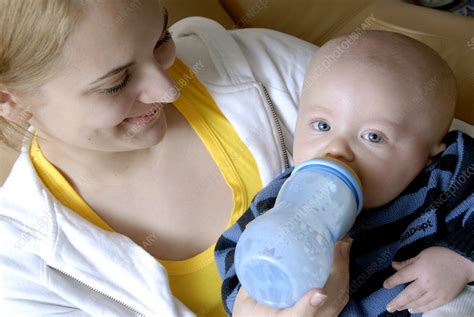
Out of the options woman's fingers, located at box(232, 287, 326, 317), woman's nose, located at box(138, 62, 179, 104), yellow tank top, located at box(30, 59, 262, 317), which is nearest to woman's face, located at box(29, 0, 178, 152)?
woman's nose, located at box(138, 62, 179, 104)

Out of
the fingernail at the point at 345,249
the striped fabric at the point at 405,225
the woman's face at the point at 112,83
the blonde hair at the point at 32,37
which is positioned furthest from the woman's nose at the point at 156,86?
the fingernail at the point at 345,249

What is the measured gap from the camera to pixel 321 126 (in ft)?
3.55

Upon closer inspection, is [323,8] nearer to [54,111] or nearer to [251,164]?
[251,164]

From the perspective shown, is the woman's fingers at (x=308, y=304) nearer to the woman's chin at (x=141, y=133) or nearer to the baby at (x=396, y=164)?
the baby at (x=396, y=164)

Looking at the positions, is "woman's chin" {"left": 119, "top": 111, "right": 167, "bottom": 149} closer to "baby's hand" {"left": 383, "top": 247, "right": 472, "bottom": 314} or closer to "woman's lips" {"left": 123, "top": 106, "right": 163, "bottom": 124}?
"woman's lips" {"left": 123, "top": 106, "right": 163, "bottom": 124}

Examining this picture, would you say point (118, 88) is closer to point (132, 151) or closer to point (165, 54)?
point (165, 54)

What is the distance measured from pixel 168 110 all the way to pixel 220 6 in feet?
2.27

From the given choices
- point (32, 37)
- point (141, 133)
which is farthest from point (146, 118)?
point (32, 37)

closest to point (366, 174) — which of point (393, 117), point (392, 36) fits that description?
point (393, 117)

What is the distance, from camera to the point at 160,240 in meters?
1.27

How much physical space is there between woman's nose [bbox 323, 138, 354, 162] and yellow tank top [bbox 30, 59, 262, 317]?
274 mm

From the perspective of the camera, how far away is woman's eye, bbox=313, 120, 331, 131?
1078mm

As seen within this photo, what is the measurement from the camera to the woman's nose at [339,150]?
40.2 inches

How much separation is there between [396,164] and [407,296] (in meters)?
0.21
